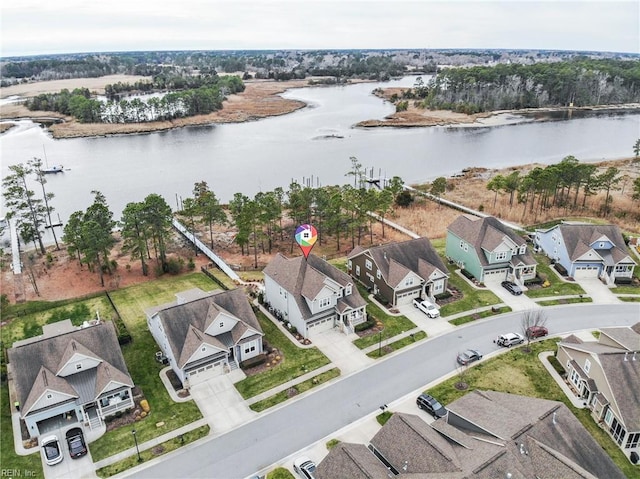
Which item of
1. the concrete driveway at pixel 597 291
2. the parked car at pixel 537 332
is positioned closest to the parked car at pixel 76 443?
the parked car at pixel 537 332

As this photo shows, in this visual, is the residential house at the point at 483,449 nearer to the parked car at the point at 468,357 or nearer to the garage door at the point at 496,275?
the parked car at the point at 468,357

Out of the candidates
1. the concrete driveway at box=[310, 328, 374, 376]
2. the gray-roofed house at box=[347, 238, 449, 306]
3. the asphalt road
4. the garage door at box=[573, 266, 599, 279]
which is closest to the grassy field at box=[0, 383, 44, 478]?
the asphalt road

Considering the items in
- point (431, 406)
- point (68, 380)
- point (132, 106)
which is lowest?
point (431, 406)

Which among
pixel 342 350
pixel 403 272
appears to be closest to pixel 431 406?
pixel 342 350

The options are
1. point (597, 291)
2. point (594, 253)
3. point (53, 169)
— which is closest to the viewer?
point (597, 291)

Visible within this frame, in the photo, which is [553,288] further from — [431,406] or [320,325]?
[320,325]

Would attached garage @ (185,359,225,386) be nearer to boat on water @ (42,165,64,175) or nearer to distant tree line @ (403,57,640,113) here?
boat on water @ (42,165,64,175)
